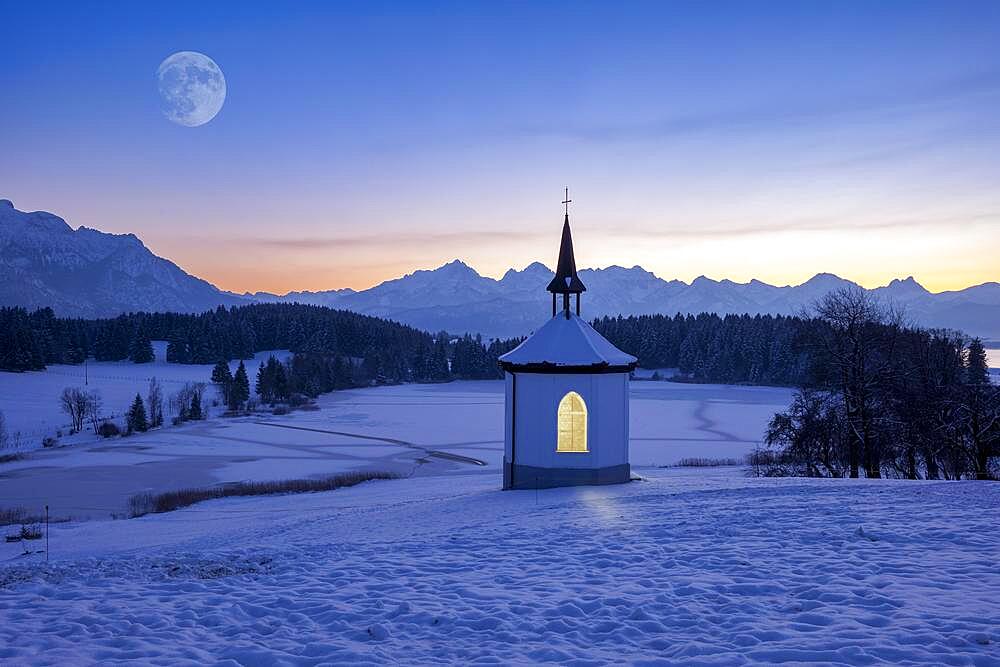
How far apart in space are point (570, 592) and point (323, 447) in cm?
4876

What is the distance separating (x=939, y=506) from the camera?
43.6 feet

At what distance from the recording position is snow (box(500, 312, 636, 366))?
22609 mm

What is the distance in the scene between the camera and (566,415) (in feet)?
76.0

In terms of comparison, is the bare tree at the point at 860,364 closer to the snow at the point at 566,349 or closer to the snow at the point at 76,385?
the snow at the point at 566,349

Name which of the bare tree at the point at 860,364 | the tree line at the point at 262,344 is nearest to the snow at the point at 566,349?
the bare tree at the point at 860,364

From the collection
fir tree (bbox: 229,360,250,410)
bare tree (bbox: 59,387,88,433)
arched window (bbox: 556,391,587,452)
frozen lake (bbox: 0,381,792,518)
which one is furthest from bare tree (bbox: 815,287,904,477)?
fir tree (bbox: 229,360,250,410)

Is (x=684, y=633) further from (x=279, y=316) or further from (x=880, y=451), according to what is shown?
(x=279, y=316)

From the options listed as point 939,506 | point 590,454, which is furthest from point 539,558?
point 590,454

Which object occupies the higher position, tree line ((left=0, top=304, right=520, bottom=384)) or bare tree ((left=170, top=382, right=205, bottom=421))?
tree line ((left=0, top=304, right=520, bottom=384))

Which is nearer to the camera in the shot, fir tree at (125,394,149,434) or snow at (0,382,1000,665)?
snow at (0,382,1000,665)

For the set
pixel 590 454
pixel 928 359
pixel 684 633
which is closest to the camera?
pixel 684 633

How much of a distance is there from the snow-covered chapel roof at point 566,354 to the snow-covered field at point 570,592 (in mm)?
7582

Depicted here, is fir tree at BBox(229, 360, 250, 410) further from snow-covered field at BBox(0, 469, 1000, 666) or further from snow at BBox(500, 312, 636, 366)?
snow-covered field at BBox(0, 469, 1000, 666)

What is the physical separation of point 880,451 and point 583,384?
14.6 m
